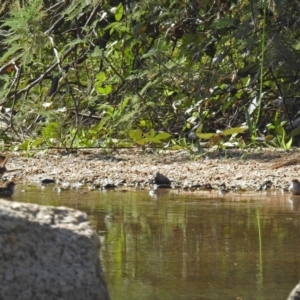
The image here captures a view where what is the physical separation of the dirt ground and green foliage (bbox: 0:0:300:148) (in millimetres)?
438

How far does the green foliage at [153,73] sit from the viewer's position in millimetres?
9289

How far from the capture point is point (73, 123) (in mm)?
10000

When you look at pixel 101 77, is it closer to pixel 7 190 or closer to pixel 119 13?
pixel 119 13

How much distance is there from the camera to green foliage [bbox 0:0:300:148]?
9289 millimetres

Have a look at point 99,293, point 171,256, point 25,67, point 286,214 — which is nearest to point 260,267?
point 171,256

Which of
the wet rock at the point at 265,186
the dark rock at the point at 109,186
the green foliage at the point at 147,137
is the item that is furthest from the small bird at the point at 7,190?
the green foliage at the point at 147,137

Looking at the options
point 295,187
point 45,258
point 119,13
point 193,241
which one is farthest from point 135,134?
point 45,258

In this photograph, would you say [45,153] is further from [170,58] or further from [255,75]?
[255,75]

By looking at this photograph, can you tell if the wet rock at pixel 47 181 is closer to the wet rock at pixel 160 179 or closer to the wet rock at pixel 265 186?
the wet rock at pixel 160 179

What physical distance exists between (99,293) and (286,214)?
110 inches

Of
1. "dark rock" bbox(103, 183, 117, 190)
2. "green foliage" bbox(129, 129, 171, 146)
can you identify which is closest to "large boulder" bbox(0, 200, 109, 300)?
"dark rock" bbox(103, 183, 117, 190)

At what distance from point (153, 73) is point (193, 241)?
4.83m

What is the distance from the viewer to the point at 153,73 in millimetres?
9469

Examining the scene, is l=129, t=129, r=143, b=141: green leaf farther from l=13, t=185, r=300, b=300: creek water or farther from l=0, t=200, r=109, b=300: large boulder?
l=0, t=200, r=109, b=300: large boulder
